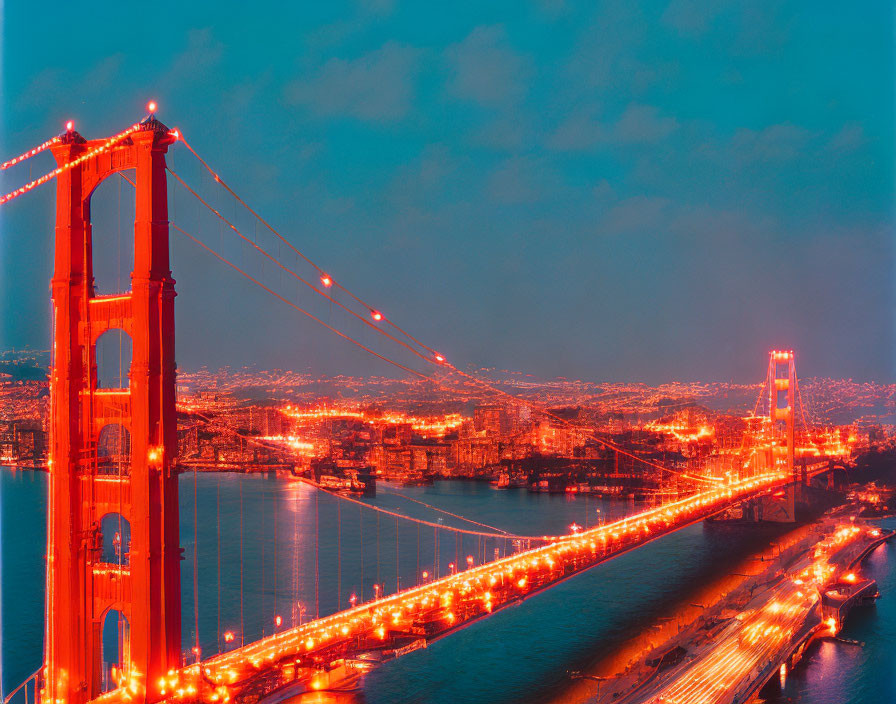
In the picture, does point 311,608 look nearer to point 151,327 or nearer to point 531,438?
point 151,327

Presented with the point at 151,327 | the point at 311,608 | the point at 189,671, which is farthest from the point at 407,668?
the point at 151,327

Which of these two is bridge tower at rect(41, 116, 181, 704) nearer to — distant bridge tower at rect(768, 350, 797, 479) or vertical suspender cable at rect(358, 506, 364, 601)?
vertical suspender cable at rect(358, 506, 364, 601)

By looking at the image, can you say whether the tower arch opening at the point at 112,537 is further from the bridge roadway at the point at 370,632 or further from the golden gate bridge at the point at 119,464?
the golden gate bridge at the point at 119,464

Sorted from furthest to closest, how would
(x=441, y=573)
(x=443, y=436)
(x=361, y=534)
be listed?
(x=443, y=436), (x=361, y=534), (x=441, y=573)

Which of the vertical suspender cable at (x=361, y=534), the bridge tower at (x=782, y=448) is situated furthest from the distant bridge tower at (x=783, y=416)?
the vertical suspender cable at (x=361, y=534)

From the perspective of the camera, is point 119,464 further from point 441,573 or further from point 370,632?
point 441,573

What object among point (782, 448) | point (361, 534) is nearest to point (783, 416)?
point (782, 448)
